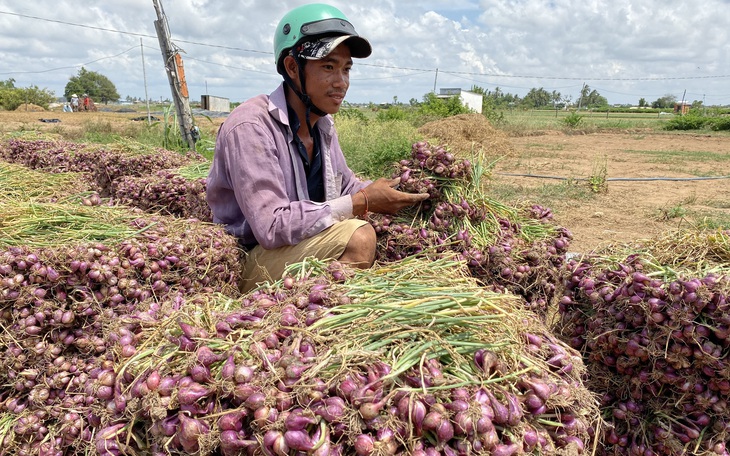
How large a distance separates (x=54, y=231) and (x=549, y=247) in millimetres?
2534

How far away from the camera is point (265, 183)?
2375mm

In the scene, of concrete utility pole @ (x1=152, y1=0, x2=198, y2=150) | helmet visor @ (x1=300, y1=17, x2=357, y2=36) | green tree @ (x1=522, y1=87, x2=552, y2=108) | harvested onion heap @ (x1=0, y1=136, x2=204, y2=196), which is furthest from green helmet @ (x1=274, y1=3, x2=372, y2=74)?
green tree @ (x1=522, y1=87, x2=552, y2=108)

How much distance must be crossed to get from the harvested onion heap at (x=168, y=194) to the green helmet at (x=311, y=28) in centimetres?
143

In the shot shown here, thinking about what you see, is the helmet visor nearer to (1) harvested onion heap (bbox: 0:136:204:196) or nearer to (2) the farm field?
(2) the farm field

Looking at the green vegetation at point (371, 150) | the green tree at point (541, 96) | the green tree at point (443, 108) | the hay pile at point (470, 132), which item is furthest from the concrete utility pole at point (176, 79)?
the green tree at point (541, 96)

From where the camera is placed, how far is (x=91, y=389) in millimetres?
1466

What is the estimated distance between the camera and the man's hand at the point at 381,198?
8.35 feet

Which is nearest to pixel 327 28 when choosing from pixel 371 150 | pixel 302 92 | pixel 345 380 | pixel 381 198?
pixel 302 92

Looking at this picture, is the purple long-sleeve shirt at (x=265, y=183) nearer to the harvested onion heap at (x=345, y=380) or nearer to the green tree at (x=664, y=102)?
the harvested onion heap at (x=345, y=380)

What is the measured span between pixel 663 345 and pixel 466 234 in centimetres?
105

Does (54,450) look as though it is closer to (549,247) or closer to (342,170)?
(342,170)

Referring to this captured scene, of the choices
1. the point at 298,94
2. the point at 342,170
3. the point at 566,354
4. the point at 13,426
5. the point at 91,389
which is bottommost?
the point at 13,426

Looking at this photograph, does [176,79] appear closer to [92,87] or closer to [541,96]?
[92,87]

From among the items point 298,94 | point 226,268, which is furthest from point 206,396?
point 298,94
